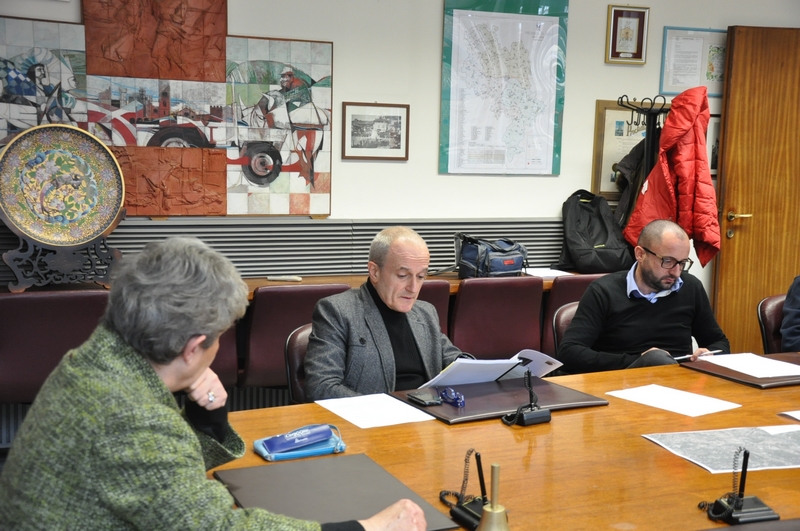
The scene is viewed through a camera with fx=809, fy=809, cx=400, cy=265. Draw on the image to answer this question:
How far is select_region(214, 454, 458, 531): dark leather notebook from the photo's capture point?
5.03ft

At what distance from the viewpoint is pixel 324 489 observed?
1.64m

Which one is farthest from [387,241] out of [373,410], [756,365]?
[756,365]

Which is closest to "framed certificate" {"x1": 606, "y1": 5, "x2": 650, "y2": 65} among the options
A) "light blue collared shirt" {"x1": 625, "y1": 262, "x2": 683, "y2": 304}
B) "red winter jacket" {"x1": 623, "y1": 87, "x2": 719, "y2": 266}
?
"red winter jacket" {"x1": 623, "y1": 87, "x2": 719, "y2": 266}

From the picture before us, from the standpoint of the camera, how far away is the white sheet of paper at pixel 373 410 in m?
2.13

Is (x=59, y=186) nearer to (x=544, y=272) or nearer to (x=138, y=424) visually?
(x=544, y=272)

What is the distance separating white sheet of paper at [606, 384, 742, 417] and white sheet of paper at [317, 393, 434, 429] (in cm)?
67

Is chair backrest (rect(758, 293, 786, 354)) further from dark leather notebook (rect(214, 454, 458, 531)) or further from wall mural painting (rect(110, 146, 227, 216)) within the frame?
wall mural painting (rect(110, 146, 227, 216))

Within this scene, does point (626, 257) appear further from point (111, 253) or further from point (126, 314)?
point (126, 314)

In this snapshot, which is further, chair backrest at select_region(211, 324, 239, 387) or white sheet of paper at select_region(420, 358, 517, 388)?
chair backrest at select_region(211, 324, 239, 387)

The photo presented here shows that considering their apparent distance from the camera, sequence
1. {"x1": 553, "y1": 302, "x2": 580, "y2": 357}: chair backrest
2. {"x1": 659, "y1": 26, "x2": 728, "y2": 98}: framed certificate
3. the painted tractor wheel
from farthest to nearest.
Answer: {"x1": 659, "y1": 26, "x2": 728, "y2": 98}: framed certificate < the painted tractor wheel < {"x1": 553, "y1": 302, "x2": 580, "y2": 357}: chair backrest

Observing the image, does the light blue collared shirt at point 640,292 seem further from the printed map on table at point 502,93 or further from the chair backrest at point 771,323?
the printed map on table at point 502,93

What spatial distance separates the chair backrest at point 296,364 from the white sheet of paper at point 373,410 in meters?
0.31

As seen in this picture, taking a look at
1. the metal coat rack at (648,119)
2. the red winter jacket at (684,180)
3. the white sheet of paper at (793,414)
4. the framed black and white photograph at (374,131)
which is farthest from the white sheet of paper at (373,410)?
the metal coat rack at (648,119)

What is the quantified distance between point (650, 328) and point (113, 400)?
2.59 m
